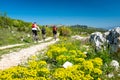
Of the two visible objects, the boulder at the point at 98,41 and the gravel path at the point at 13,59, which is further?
the gravel path at the point at 13,59

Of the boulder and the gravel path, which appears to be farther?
the gravel path

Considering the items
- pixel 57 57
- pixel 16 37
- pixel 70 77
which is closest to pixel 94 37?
pixel 57 57

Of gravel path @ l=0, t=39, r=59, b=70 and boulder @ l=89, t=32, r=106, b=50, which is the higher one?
boulder @ l=89, t=32, r=106, b=50

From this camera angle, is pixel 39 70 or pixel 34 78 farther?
pixel 39 70

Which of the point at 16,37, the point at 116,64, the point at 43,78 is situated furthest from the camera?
the point at 16,37

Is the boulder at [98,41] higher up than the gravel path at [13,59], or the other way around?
the boulder at [98,41]

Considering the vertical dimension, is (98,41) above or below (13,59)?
above

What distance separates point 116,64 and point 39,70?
219 inches

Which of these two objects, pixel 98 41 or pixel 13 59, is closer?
pixel 98 41

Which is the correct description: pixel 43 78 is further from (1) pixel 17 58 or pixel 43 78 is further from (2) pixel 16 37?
(2) pixel 16 37

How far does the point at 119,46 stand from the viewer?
19469 millimetres

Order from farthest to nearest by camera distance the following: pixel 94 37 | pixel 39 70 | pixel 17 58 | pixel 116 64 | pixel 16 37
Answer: pixel 16 37 < pixel 17 58 < pixel 94 37 < pixel 116 64 < pixel 39 70

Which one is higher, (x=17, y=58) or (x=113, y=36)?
(x=113, y=36)

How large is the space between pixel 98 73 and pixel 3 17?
144ft
